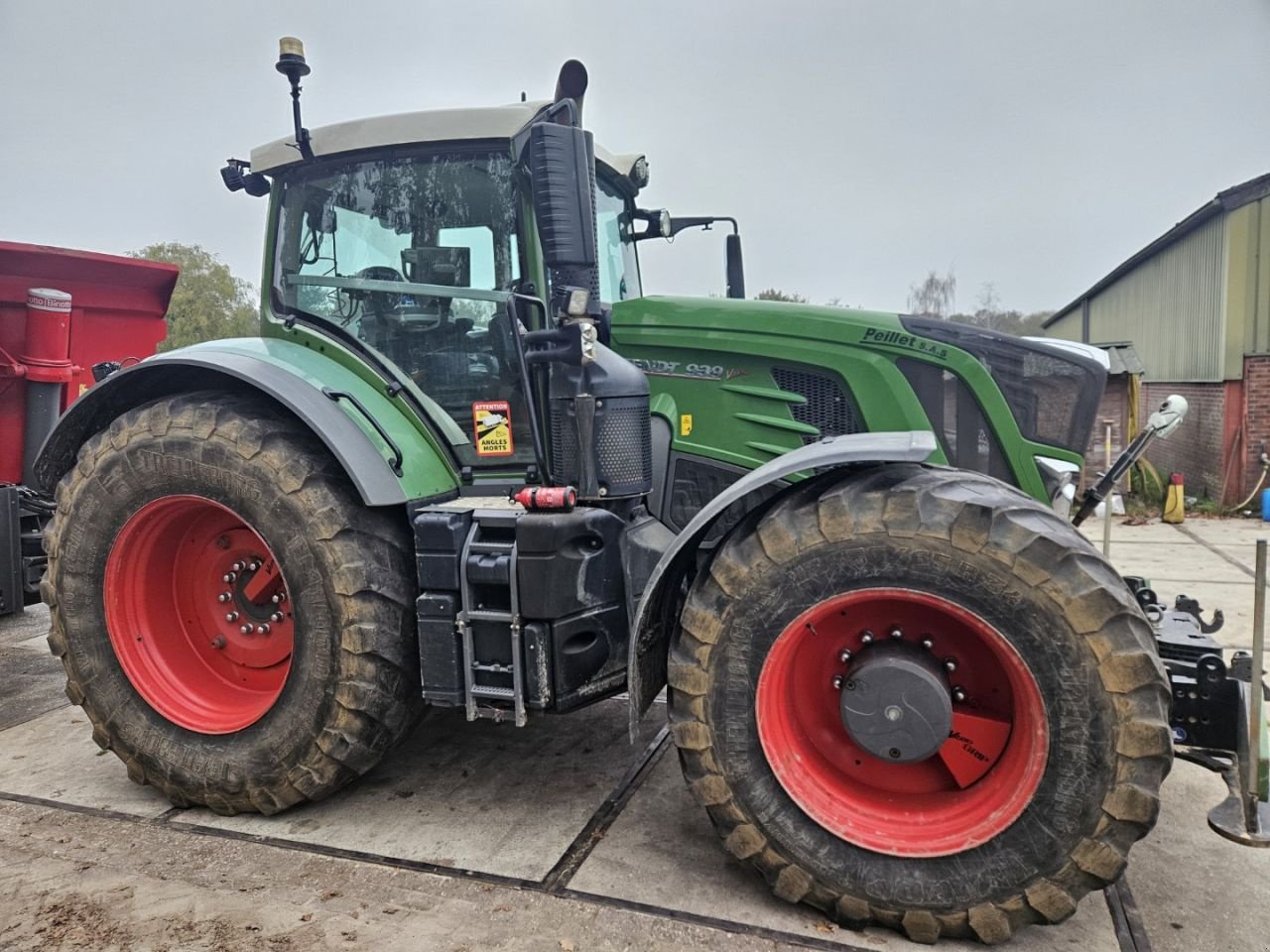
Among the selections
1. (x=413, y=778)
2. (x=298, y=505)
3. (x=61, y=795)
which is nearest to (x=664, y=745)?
(x=413, y=778)

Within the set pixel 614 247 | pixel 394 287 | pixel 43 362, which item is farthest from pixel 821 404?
pixel 43 362

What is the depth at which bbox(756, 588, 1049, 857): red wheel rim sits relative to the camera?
95.8 inches

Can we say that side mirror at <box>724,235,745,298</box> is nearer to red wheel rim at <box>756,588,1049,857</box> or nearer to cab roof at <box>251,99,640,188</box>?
cab roof at <box>251,99,640,188</box>

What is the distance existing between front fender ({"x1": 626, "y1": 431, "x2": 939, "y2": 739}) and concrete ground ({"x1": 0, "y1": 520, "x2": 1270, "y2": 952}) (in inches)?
20.4

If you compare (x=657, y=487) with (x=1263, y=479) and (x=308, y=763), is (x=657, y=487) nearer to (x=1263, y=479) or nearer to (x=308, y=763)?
(x=308, y=763)

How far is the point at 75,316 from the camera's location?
6.13 m

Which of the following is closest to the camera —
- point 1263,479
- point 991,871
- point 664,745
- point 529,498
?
point 991,871

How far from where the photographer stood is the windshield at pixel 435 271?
3.30m

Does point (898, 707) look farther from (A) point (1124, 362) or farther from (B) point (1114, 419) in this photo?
(B) point (1114, 419)

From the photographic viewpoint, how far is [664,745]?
3.80 meters

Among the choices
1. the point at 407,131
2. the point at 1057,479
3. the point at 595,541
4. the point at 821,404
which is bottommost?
the point at 595,541

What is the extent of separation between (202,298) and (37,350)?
22.3 metres

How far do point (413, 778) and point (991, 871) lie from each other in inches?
87.0

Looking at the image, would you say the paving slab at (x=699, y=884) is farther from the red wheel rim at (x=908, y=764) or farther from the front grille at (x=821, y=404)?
the front grille at (x=821, y=404)
